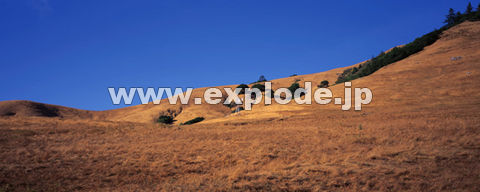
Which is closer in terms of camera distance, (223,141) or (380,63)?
(223,141)

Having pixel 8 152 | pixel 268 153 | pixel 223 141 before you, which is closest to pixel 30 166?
pixel 8 152

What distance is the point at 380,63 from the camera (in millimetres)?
44375

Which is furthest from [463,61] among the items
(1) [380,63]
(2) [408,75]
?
(1) [380,63]

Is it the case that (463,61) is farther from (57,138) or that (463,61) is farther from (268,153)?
(57,138)

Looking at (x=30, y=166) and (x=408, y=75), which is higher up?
(x=408, y=75)

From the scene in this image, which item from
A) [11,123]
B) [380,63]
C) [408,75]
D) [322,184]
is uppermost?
[380,63]

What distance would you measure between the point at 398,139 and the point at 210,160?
8.29 meters

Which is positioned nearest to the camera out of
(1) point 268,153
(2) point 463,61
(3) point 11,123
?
(1) point 268,153

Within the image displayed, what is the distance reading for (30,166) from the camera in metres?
9.16

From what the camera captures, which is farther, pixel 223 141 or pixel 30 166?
pixel 223 141

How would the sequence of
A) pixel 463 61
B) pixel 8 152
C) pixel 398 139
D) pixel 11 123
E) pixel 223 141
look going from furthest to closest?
pixel 463 61, pixel 11 123, pixel 223 141, pixel 398 139, pixel 8 152

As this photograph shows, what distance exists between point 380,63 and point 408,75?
606 inches

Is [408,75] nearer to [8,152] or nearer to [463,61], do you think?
[463,61]

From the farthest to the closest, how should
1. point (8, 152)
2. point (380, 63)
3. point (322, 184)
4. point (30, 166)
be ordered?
1. point (380, 63)
2. point (8, 152)
3. point (30, 166)
4. point (322, 184)
